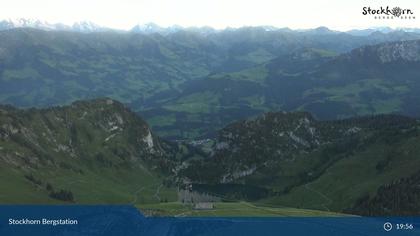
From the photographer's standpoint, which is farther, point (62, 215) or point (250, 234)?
point (62, 215)

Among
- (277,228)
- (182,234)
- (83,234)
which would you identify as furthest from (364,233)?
(83,234)

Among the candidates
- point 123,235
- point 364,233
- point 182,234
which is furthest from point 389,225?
point 123,235

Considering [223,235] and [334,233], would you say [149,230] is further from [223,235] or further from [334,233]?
[334,233]

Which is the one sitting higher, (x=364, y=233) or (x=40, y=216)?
(x=40, y=216)

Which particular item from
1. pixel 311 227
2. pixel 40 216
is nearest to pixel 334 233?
pixel 311 227

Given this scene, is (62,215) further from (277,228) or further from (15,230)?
(277,228)

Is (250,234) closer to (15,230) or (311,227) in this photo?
(311,227)

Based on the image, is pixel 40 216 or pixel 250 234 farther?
pixel 40 216
